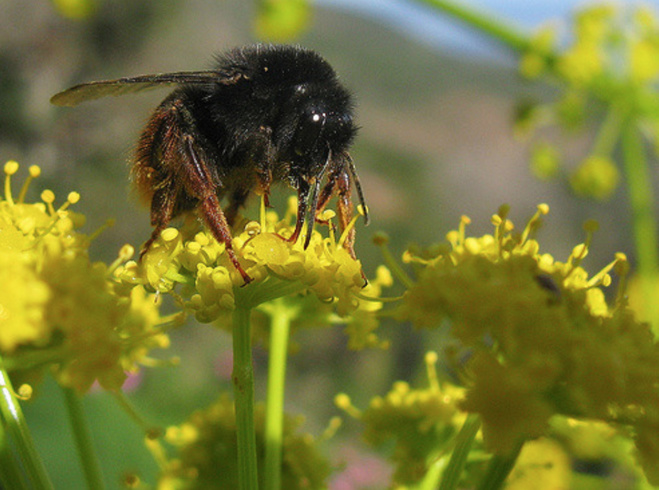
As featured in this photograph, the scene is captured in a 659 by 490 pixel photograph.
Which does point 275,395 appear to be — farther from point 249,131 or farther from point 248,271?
point 249,131

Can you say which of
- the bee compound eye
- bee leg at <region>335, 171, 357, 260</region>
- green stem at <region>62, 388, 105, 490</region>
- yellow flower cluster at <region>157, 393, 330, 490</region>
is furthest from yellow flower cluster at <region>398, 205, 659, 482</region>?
green stem at <region>62, 388, 105, 490</region>

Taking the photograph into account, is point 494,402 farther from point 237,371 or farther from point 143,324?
point 143,324

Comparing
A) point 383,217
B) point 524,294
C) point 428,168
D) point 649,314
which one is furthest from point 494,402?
point 428,168

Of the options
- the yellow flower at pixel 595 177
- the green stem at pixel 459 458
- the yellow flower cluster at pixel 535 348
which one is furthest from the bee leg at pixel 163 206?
the yellow flower at pixel 595 177

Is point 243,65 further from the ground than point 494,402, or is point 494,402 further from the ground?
point 243,65

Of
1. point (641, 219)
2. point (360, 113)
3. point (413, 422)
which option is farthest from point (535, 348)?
point (360, 113)

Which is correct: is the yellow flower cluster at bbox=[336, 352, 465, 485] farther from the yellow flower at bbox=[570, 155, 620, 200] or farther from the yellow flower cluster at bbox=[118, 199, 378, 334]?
the yellow flower at bbox=[570, 155, 620, 200]
